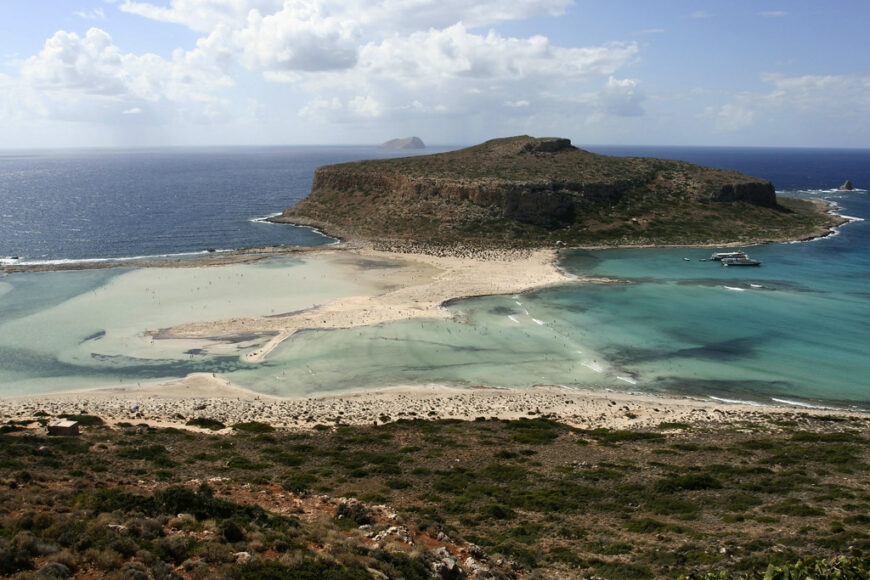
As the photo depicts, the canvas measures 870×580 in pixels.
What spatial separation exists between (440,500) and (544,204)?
8336 centimetres

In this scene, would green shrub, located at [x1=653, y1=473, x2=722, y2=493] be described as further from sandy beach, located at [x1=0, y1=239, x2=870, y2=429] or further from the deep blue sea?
the deep blue sea

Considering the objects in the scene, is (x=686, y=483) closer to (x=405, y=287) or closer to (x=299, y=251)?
(x=405, y=287)

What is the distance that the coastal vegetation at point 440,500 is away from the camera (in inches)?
605

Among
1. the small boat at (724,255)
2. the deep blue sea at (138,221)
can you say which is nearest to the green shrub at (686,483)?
the small boat at (724,255)

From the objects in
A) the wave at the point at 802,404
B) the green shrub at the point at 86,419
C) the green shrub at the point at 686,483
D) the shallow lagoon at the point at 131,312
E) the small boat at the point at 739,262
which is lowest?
the wave at the point at 802,404

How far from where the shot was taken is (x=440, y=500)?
24.4 meters

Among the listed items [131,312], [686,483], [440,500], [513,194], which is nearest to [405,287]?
[131,312]

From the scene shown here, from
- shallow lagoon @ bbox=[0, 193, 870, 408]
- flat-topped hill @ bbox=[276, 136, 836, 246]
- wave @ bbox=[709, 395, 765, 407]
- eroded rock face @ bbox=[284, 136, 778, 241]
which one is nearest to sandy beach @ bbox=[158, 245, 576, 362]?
shallow lagoon @ bbox=[0, 193, 870, 408]

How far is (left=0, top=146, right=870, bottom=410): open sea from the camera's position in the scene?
142 ft

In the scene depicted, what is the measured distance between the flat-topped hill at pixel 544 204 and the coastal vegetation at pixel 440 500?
210 ft

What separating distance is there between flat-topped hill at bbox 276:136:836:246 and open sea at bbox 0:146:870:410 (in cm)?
1036

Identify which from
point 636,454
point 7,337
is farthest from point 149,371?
point 636,454

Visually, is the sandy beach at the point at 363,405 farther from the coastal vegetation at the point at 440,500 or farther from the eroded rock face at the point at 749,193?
the eroded rock face at the point at 749,193

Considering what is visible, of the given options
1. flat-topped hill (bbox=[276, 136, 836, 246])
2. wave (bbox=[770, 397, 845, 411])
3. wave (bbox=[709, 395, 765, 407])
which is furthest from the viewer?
flat-topped hill (bbox=[276, 136, 836, 246])
